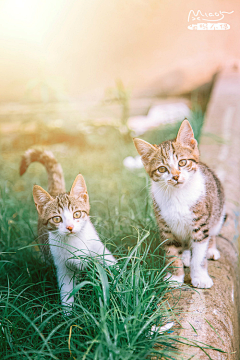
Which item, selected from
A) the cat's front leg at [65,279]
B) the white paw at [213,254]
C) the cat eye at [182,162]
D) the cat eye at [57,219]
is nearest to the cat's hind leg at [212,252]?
the white paw at [213,254]

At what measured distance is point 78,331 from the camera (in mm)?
1348

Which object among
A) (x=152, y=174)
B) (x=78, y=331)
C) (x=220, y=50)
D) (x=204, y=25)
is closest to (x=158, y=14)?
(x=204, y=25)

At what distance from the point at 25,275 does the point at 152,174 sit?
0.98m

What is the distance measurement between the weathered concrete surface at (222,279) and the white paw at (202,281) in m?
0.02

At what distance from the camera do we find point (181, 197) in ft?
5.57

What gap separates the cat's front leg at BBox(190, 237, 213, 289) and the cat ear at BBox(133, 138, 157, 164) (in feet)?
1.76

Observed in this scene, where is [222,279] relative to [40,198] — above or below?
below

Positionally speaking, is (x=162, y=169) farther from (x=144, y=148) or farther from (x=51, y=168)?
(x=51, y=168)

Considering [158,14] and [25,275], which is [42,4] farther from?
[25,275]

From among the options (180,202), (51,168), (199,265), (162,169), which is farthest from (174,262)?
(51,168)

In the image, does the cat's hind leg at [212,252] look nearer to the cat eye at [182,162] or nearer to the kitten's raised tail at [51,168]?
the cat eye at [182,162]

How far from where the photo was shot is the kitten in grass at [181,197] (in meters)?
1.65

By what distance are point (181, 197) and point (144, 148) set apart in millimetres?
331
